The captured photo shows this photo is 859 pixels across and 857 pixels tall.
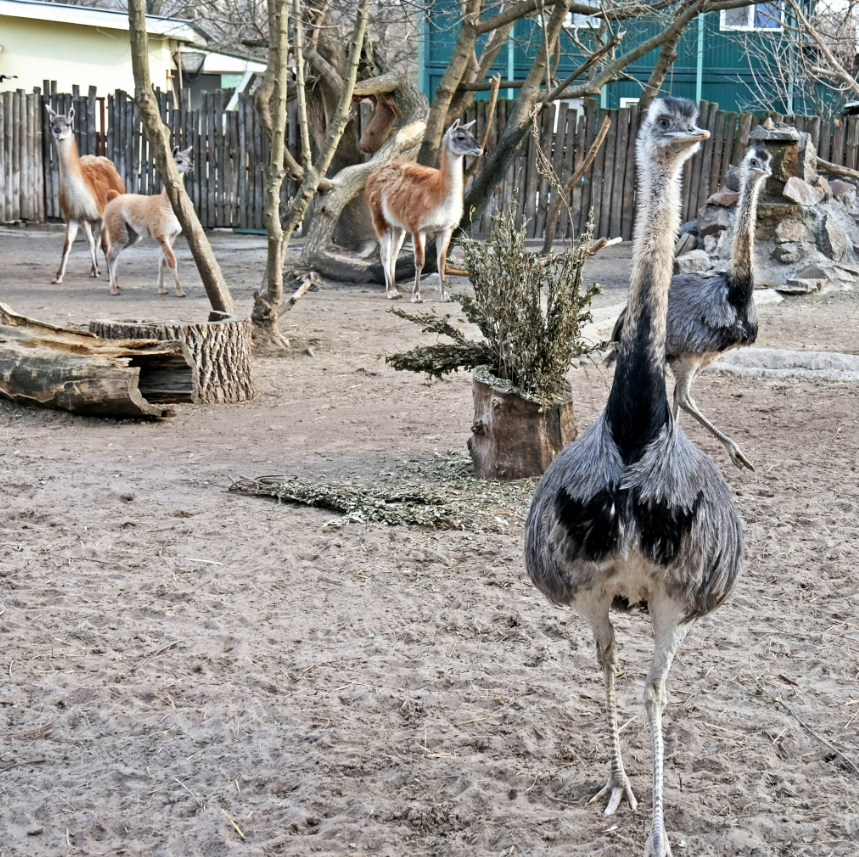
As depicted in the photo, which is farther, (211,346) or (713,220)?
(713,220)

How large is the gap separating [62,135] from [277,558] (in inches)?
→ 409

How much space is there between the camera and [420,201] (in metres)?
12.3

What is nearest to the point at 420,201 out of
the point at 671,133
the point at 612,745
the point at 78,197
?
the point at 78,197

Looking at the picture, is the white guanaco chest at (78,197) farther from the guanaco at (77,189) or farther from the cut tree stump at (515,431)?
the cut tree stump at (515,431)

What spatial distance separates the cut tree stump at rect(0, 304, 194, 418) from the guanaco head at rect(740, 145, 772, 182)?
399 centimetres

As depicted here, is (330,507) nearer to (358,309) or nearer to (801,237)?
(358,309)

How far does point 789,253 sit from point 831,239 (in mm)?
723

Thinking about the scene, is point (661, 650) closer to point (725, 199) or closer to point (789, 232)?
point (789, 232)

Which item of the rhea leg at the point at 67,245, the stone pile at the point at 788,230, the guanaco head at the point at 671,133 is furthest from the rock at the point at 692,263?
the guanaco head at the point at 671,133

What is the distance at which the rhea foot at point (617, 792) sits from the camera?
3.11m

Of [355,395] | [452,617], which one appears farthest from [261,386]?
[452,617]

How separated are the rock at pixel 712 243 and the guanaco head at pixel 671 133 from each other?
1065 centimetres

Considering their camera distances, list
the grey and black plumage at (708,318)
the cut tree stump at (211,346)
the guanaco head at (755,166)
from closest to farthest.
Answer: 1. the grey and black plumage at (708,318)
2. the guanaco head at (755,166)
3. the cut tree stump at (211,346)

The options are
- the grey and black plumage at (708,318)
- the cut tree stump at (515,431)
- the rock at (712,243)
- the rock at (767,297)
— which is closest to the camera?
the cut tree stump at (515,431)
